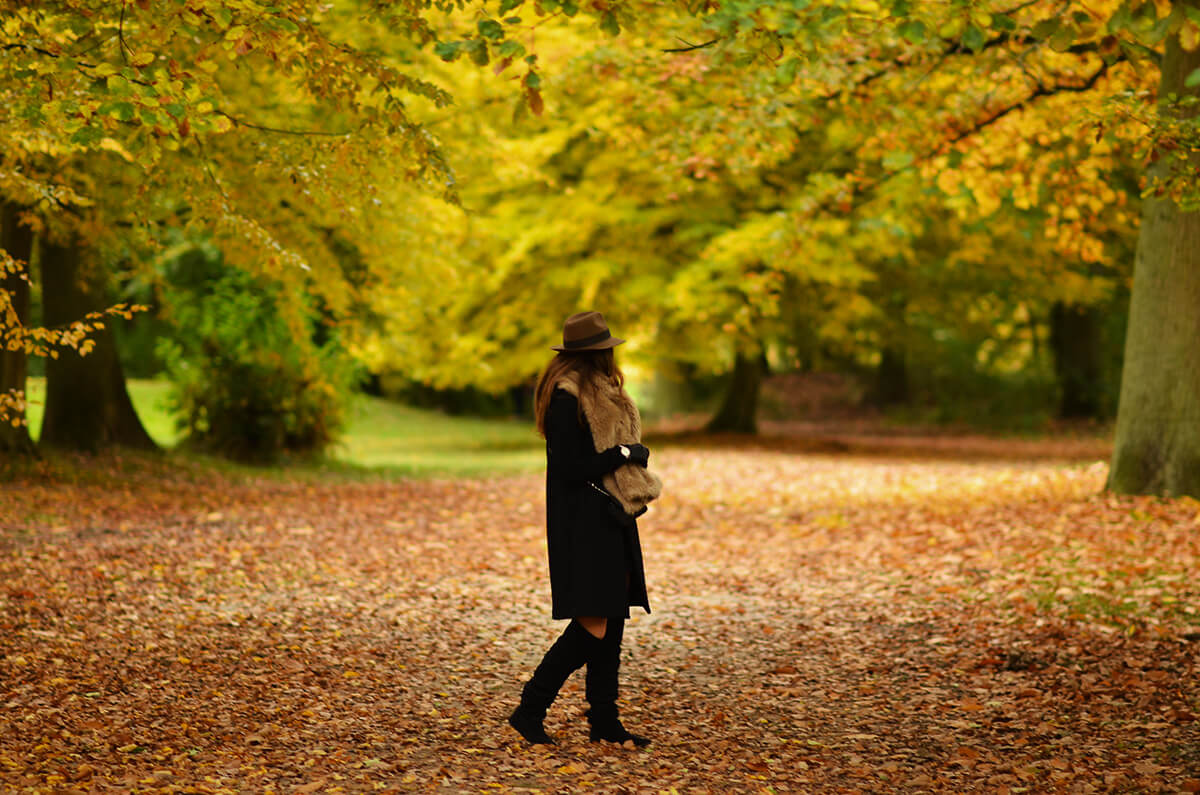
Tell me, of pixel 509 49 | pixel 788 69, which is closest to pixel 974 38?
pixel 788 69

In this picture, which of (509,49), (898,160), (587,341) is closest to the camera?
(509,49)

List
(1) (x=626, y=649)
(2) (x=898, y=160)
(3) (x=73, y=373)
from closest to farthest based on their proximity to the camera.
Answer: (1) (x=626, y=649), (2) (x=898, y=160), (3) (x=73, y=373)

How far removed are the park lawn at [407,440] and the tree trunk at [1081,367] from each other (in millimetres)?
13396

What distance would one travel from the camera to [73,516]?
439 inches

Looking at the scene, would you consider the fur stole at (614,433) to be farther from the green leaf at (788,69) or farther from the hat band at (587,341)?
the green leaf at (788,69)

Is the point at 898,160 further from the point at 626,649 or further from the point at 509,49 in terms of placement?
the point at 509,49

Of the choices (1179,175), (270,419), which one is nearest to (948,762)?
(1179,175)

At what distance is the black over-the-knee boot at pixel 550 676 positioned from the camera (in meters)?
5.22

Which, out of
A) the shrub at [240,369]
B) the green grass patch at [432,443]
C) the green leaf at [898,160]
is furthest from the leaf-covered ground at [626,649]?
the shrub at [240,369]

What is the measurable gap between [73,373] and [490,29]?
11230 mm

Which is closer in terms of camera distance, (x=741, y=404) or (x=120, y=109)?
(x=120, y=109)

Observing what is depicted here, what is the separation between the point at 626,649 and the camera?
7262 millimetres

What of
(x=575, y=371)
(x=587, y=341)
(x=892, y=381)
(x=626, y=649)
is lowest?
(x=626, y=649)

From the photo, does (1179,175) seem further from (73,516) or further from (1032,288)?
(1032,288)
